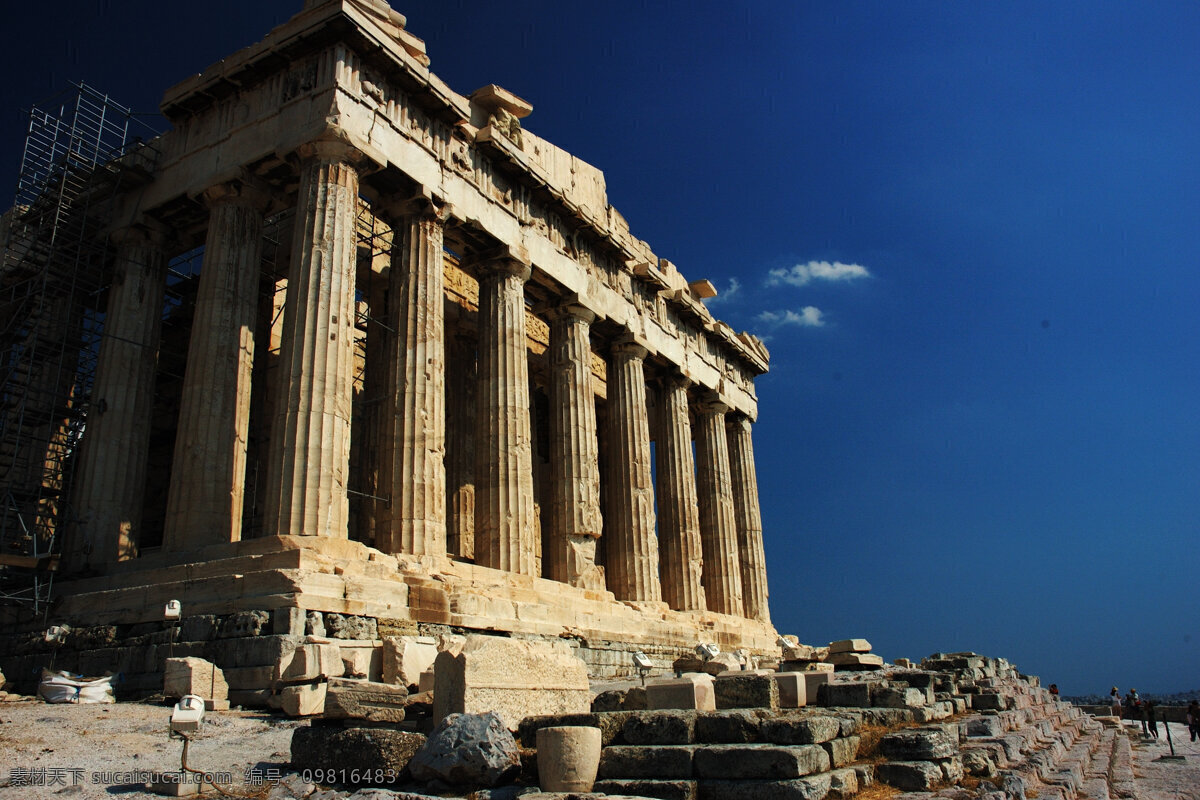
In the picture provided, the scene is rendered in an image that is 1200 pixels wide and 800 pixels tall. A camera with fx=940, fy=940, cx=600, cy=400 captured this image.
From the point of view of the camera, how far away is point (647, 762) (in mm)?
7535

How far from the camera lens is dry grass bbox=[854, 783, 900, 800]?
23.3 feet

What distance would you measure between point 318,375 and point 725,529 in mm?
17766

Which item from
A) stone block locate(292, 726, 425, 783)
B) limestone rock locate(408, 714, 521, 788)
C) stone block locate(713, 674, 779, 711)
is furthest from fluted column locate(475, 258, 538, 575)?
limestone rock locate(408, 714, 521, 788)

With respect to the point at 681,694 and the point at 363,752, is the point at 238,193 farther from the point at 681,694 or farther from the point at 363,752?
the point at 681,694

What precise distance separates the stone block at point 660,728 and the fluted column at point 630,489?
616 inches

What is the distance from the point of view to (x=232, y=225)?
17.5m

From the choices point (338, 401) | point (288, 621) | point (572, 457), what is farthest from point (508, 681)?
point (572, 457)

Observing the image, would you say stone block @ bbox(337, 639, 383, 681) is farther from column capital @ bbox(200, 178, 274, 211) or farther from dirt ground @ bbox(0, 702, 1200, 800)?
column capital @ bbox(200, 178, 274, 211)

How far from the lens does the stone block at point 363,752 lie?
7688 mm

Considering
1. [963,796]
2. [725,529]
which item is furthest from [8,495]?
[725,529]

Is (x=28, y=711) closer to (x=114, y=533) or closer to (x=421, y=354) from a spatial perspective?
(x=114, y=533)

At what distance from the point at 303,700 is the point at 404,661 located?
1557 mm

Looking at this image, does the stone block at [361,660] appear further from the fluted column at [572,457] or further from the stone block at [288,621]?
the fluted column at [572,457]

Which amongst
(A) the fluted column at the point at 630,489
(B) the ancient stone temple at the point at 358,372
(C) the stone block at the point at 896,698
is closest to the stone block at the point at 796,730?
(C) the stone block at the point at 896,698
